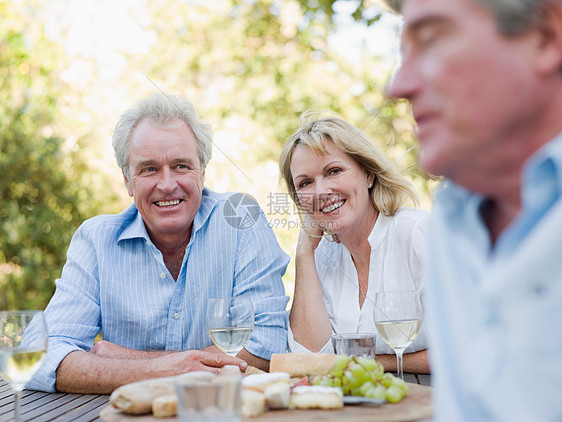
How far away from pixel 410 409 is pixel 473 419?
20.3 inches

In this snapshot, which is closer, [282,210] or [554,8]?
[554,8]

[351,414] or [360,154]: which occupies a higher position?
[360,154]

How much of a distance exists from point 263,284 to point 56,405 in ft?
2.94

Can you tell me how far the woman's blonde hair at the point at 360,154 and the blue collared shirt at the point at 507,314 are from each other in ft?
5.59

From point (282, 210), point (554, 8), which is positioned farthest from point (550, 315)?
point (282, 210)

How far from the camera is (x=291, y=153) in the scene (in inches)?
99.9

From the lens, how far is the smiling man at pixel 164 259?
2262mm

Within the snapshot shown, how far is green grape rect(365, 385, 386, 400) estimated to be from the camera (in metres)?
1.26

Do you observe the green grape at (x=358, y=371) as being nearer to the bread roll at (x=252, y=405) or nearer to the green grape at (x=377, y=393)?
the green grape at (x=377, y=393)

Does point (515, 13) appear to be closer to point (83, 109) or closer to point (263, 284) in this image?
point (263, 284)

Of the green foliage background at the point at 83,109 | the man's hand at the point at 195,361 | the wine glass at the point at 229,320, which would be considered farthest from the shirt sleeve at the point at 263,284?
the green foliage background at the point at 83,109

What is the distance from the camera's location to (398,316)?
153 cm

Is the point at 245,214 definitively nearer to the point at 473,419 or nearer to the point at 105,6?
the point at 473,419

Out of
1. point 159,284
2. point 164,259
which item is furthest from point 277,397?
point 164,259
